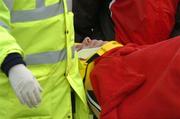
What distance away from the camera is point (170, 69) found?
56.8 inches

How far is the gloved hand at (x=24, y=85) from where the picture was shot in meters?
1.31

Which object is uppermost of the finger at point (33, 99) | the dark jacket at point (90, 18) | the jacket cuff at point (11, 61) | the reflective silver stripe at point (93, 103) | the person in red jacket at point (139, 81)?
the jacket cuff at point (11, 61)

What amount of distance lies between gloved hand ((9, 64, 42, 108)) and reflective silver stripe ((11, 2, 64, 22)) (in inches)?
11.5

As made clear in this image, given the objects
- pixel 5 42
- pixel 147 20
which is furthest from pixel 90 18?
pixel 5 42

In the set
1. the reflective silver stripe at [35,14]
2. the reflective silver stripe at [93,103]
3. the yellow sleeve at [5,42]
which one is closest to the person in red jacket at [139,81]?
the reflective silver stripe at [93,103]

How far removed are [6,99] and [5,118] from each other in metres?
0.06

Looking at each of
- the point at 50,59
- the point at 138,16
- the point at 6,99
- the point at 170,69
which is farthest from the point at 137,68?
the point at 138,16

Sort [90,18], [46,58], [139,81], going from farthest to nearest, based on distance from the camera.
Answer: [90,18], [46,58], [139,81]

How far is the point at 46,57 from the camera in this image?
163 cm

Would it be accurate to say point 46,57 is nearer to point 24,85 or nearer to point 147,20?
point 24,85

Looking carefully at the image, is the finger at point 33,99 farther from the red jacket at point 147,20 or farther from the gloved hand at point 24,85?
the red jacket at point 147,20

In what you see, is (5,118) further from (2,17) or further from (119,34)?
(119,34)

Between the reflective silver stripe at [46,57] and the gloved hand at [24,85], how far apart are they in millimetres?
282

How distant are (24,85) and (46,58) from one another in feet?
1.10
